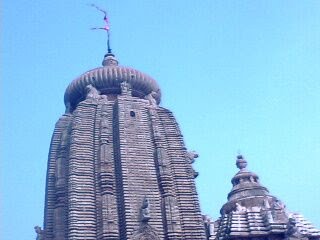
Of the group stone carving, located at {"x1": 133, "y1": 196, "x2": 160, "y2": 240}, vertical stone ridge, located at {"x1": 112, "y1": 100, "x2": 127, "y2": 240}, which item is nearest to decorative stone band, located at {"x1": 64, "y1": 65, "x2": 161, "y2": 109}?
vertical stone ridge, located at {"x1": 112, "y1": 100, "x2": 127, "y2": 240}

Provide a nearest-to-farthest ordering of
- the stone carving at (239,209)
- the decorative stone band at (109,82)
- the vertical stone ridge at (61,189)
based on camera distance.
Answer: the vertical stone ridge at (61,189), the stone carving at (239,209), the decorative stone band at (109,82)

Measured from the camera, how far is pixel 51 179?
21734 millimetres

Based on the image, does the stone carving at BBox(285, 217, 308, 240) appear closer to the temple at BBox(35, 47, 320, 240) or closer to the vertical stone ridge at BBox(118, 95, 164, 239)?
the temple at BBox(35, 47, 320, 240)

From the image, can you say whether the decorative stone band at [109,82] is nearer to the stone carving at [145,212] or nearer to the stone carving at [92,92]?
the stone carving at [92,92]

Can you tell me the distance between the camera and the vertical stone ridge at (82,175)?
60.7 feet

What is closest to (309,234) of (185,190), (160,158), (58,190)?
(185,190)

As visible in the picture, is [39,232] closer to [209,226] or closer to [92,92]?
[92,92]

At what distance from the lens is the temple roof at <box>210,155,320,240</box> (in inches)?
805

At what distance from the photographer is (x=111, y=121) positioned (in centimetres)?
2244

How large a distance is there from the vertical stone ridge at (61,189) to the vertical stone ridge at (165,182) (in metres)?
4.04

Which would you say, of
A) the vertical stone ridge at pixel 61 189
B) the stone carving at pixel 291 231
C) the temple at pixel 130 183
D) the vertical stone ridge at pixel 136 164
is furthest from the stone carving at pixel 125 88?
the stone carving at pixel 291 231

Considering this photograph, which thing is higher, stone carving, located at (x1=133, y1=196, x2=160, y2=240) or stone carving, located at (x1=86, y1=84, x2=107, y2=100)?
stone carving, located at (x1=86, y1=84, x2=107, y2=100)

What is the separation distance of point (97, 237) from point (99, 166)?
10.7 ft

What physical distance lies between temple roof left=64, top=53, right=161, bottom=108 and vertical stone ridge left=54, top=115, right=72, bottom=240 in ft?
9.55
